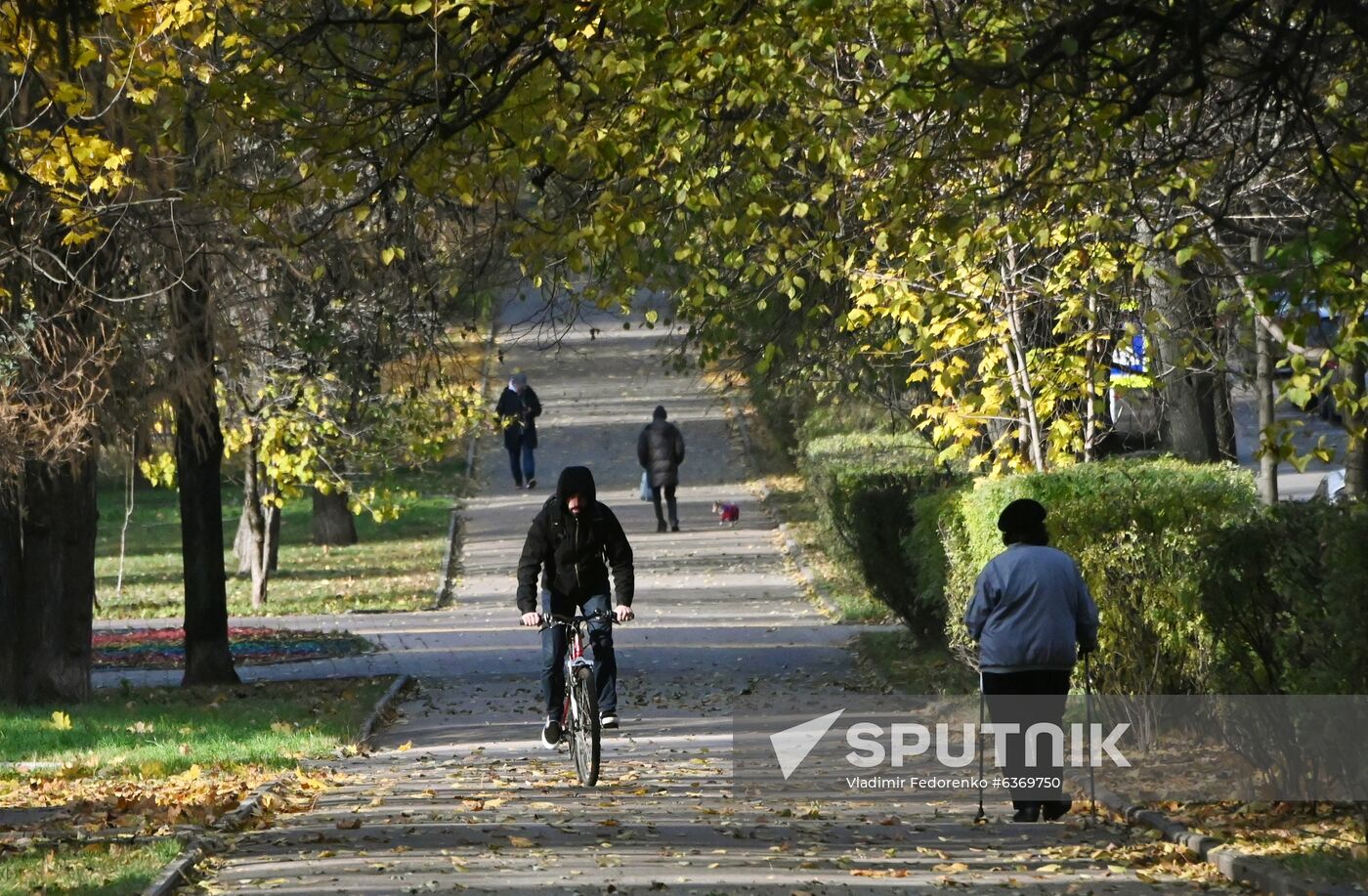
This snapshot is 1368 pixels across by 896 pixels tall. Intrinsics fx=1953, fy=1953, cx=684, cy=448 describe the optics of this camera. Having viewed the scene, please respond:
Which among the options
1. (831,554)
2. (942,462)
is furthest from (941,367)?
(831,554)

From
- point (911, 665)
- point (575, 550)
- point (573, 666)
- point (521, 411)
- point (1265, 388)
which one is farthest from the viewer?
point (521, 411)

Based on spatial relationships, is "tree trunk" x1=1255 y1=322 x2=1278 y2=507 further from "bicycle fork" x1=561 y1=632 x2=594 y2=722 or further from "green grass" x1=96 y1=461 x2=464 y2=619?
"green grass" x1=96 y1=461 x2=464 y2=619

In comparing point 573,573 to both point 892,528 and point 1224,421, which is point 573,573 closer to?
point 892,528

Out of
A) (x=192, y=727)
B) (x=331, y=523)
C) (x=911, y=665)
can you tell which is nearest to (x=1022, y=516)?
(x=192, y=727)

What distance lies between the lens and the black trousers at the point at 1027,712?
388 inches

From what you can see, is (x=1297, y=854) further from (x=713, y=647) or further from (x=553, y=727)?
(x=713, y=647)

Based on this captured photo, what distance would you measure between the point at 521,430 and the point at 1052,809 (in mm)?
26595

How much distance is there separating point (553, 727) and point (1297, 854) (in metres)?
4.66

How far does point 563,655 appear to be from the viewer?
11.7 metres

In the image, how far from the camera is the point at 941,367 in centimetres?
1454

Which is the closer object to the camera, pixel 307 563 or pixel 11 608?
pixel 11 608

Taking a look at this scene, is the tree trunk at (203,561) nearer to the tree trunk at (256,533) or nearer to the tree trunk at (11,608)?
the tree trunk at (11,608)

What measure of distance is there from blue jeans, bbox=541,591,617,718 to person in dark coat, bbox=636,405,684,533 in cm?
1837

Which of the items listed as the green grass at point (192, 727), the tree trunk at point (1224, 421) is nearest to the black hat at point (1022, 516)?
the green grass at point (192, 727)
